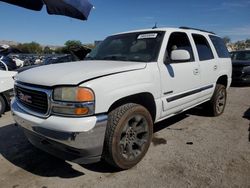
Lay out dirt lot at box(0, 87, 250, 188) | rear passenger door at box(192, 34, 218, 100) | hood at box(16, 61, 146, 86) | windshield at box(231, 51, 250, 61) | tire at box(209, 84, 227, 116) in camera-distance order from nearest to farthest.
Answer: hood at box(16, 61, 146, 86) < dirt lot at box(0, 87, 250, 188) < rear passenger door at box(192, 34, 218, 100) < tire at box(209, 84, 227, 116) < windshield at box(231, 51, 250, 61)

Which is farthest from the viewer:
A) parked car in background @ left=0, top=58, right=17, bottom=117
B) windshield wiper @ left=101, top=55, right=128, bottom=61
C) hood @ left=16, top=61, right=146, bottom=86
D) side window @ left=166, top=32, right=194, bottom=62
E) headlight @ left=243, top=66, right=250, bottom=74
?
headlight @ left=243, top=66, right=250, bottom=74

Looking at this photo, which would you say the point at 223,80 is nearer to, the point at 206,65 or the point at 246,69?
the point at 206,65

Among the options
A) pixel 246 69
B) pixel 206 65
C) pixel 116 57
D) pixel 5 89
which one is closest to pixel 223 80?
pixel 206 65

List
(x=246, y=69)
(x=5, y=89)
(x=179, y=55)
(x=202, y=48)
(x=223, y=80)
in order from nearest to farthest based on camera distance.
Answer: (x=179, y=55), (x=202, y=48), (x=223, y=80), (x=5, y=89), (x=246, y=69)

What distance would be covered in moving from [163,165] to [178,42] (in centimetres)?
217

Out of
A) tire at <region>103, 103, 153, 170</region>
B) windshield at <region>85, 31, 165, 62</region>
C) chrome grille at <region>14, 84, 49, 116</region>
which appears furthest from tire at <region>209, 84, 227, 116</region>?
chrome grille at <region>14, 84, 49, 116</region>

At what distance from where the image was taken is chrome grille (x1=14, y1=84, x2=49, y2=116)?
2.83m

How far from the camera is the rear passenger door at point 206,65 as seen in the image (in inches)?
184

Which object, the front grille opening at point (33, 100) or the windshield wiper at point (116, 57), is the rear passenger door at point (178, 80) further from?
the front grille opening at point (33, 100)

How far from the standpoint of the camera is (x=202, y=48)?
4891 mm

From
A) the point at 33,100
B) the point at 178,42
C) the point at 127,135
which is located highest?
the point at 178,42

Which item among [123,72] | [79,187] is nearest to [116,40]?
[123,72]

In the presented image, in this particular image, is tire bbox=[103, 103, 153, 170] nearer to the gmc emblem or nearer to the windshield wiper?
the windshield wiper

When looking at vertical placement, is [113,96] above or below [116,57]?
below
